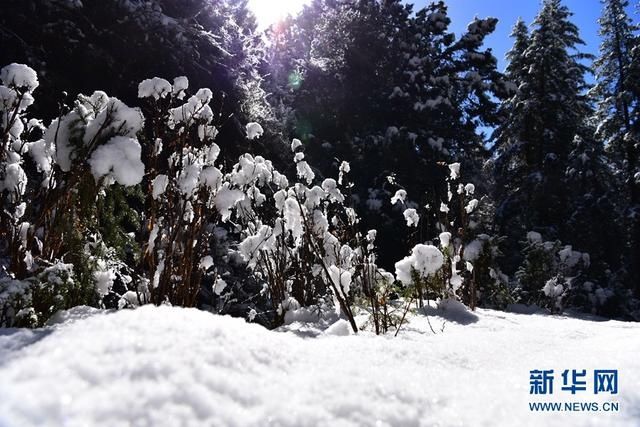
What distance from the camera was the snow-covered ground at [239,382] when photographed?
894mm

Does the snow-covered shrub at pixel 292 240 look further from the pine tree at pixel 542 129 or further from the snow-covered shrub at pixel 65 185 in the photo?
the pine tree at pixel 542 129

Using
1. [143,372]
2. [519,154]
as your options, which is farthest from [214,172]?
[519,154]

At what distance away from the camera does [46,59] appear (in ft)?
16.4

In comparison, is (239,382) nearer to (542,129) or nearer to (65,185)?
(65,185)

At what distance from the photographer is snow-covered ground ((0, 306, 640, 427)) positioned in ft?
2.93

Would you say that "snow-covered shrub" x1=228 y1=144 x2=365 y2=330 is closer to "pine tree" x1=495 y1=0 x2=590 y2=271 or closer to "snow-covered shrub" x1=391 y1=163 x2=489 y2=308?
"snow-covered shrub" x1=391 y1=163 x2=489 y2=308

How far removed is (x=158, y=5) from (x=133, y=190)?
13.7ft

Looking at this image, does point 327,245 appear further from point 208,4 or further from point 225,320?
point 208,4

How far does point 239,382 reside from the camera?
1.08 meters

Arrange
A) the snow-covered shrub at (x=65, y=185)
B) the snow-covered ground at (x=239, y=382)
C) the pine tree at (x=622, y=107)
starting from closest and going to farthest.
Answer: the snow-covered ground at (x=239, y=382)
the snow-covered shrub at (x=65, y=185)
the pine tree at (x=622, y=107)

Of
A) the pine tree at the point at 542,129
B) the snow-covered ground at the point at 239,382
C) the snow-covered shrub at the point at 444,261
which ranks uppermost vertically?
the pine tree at the point at 542,129

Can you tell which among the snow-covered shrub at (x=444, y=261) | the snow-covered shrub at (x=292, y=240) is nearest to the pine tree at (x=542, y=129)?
the snow-covered shrub at (x=444, y=261)

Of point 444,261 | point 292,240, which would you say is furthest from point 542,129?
point 292,240

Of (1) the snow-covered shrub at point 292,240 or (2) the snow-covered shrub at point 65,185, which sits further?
(1) the snow-covered shrub at point 292,240
